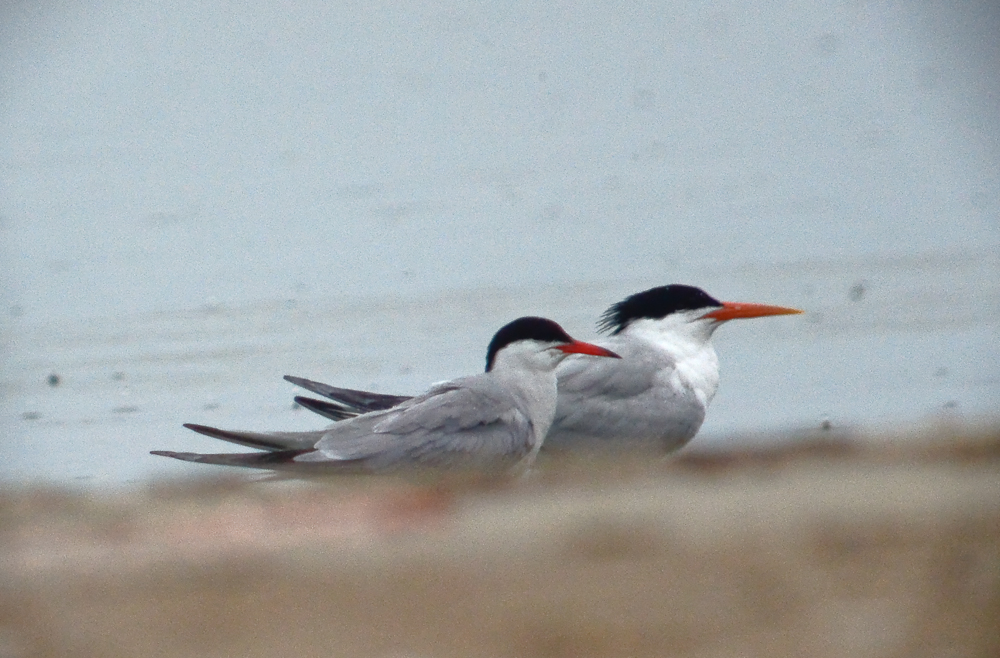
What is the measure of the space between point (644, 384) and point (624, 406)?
0.36ft

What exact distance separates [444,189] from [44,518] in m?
5.29

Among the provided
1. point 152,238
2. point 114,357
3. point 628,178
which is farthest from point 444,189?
point 114,357

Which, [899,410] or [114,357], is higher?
[114,357]

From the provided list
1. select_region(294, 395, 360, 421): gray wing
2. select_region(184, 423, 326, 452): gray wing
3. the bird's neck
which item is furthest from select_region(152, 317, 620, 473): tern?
the bird's neck

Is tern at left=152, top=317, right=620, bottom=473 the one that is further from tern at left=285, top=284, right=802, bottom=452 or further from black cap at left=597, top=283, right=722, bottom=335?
black cap at left=597, top=283, right=722, bottom=335

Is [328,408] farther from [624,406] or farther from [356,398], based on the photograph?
[624,406]

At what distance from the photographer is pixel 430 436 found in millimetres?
3895

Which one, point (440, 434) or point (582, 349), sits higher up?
point (582, 349)

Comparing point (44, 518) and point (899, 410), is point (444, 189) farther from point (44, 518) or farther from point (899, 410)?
point (44, 518)

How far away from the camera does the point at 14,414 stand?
196 inches

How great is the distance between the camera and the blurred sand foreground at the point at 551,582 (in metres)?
1.57

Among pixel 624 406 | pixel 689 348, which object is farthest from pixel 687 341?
pixel 624 406

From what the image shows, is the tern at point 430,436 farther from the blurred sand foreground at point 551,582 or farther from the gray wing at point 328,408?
the blurred sand foreground at point 551,582

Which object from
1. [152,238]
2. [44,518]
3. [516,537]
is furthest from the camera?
[152,238]
